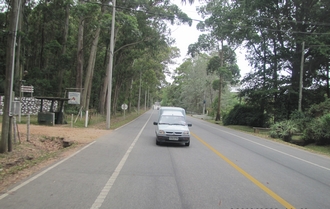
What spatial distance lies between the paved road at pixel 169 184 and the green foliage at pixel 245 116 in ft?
79.4

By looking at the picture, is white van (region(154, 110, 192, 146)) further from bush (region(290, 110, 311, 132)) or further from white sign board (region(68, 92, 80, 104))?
bush (region(290, 110, 311, 132))

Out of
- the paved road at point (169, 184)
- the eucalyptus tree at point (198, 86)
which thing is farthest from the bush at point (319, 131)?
the eucalyptus tree at point (198, 86)

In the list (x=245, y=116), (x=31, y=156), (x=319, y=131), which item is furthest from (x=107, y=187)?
(x=245, y=116)

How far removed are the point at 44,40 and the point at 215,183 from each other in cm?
3538

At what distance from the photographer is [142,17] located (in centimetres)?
2931

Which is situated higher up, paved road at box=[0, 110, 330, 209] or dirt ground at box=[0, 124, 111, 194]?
paved road at box=[0, 110, 330, 209]

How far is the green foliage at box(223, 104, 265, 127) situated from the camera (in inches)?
1312

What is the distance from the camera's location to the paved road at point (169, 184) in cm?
508

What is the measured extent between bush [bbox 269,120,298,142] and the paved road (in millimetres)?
13766

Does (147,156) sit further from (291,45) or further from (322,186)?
(291,45)

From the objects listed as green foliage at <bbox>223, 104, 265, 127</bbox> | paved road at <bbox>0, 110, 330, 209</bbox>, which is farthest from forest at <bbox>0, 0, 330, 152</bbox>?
paved road at <bbox>0, 110, 330, 209</bbox>

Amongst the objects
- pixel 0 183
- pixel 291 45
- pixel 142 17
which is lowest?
pixel 0 183

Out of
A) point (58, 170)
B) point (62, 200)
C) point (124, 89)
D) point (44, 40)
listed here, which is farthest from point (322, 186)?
point (124, 89)

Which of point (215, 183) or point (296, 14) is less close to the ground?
point (296, 14)
